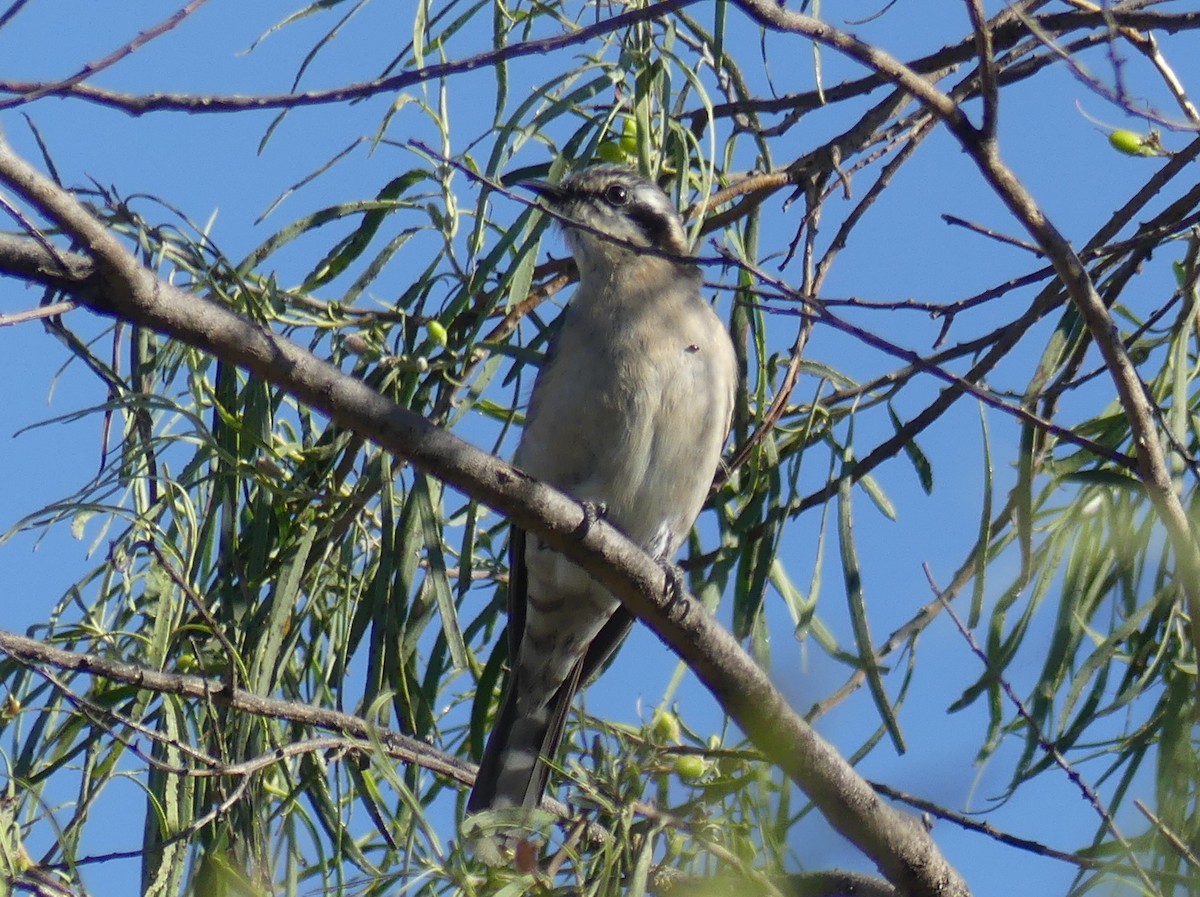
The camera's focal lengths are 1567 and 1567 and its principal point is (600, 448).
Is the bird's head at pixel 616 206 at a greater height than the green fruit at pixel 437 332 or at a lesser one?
greater

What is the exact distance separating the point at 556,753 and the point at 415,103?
148cm

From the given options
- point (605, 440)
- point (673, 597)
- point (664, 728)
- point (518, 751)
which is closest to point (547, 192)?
point (605, 440)

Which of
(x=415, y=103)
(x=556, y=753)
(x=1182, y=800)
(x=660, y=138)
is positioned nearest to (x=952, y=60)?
(x=660, y=138)

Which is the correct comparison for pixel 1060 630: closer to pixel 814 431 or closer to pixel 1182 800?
pixel 1182 800

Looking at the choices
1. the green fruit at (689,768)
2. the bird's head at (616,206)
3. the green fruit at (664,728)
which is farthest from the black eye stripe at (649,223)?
the green fruit at (689,768)

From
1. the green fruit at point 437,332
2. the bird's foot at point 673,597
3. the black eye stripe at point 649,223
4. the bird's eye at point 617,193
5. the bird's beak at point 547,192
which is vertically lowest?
the bird's foot at point 673,597

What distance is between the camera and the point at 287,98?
1879 millimetres

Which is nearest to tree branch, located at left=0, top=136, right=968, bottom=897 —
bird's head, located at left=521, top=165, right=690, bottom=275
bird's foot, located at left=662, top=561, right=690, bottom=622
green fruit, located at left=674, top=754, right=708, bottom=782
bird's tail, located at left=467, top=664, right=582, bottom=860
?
bird's foot, located at left=662, top=561, right=690, bottom=622

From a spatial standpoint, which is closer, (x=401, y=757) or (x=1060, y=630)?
(x=401, y=757)

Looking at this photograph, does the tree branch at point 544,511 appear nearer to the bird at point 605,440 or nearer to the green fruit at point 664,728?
the green fruit at point 664,728

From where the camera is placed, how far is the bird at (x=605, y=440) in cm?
361

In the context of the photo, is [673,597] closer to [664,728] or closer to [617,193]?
[664,728]

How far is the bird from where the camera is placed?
11.8 ft

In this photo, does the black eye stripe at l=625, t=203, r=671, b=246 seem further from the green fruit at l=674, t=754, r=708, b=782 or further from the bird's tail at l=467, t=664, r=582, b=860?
the green fruit at l=674, t=754, r=708, b=782
